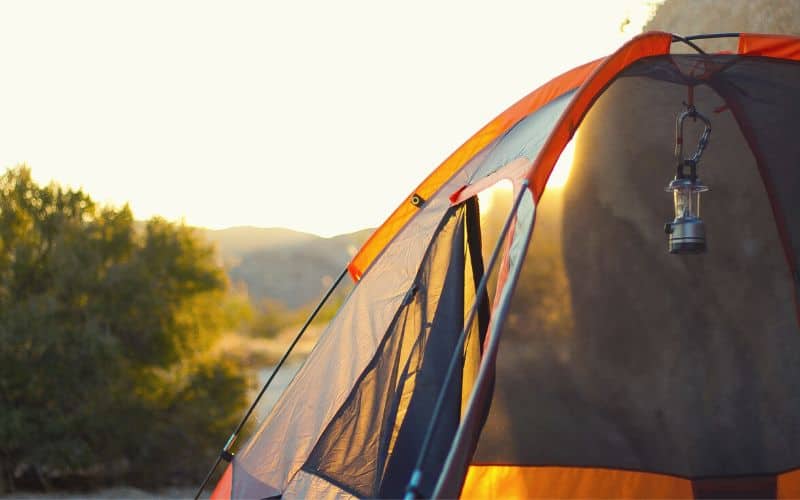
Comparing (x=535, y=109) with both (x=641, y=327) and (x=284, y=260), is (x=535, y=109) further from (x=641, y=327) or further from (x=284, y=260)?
(x=284, y=260)

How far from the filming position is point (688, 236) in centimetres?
393

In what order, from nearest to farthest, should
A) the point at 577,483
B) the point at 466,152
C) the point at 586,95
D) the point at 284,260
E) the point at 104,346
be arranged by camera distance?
the point at 586,95 < the point at 466,152 < the point at 577,483 < the point at 104,346 < the point at 284,260

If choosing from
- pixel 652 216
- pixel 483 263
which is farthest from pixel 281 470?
pixel 652 216

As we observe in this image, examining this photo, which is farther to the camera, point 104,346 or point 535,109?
point 104,346

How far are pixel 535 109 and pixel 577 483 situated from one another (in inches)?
75.0

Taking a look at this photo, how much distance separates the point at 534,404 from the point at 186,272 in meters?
4.67

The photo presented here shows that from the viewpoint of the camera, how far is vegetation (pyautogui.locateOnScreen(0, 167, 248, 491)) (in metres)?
7.70

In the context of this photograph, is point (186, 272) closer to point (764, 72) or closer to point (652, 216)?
point (652, 216)

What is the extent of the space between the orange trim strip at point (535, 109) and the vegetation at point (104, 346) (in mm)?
3980

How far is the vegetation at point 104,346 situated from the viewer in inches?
303

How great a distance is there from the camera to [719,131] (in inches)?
188

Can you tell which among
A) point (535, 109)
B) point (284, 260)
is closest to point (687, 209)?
point (535, 109)

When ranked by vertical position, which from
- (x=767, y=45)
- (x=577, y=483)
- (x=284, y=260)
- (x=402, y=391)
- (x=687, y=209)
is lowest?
(x=577, y=483)

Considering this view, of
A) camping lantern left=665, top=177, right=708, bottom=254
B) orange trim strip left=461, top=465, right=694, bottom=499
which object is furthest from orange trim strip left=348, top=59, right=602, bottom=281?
orange trim strip left=461, top=465, right=694, bottom=499
